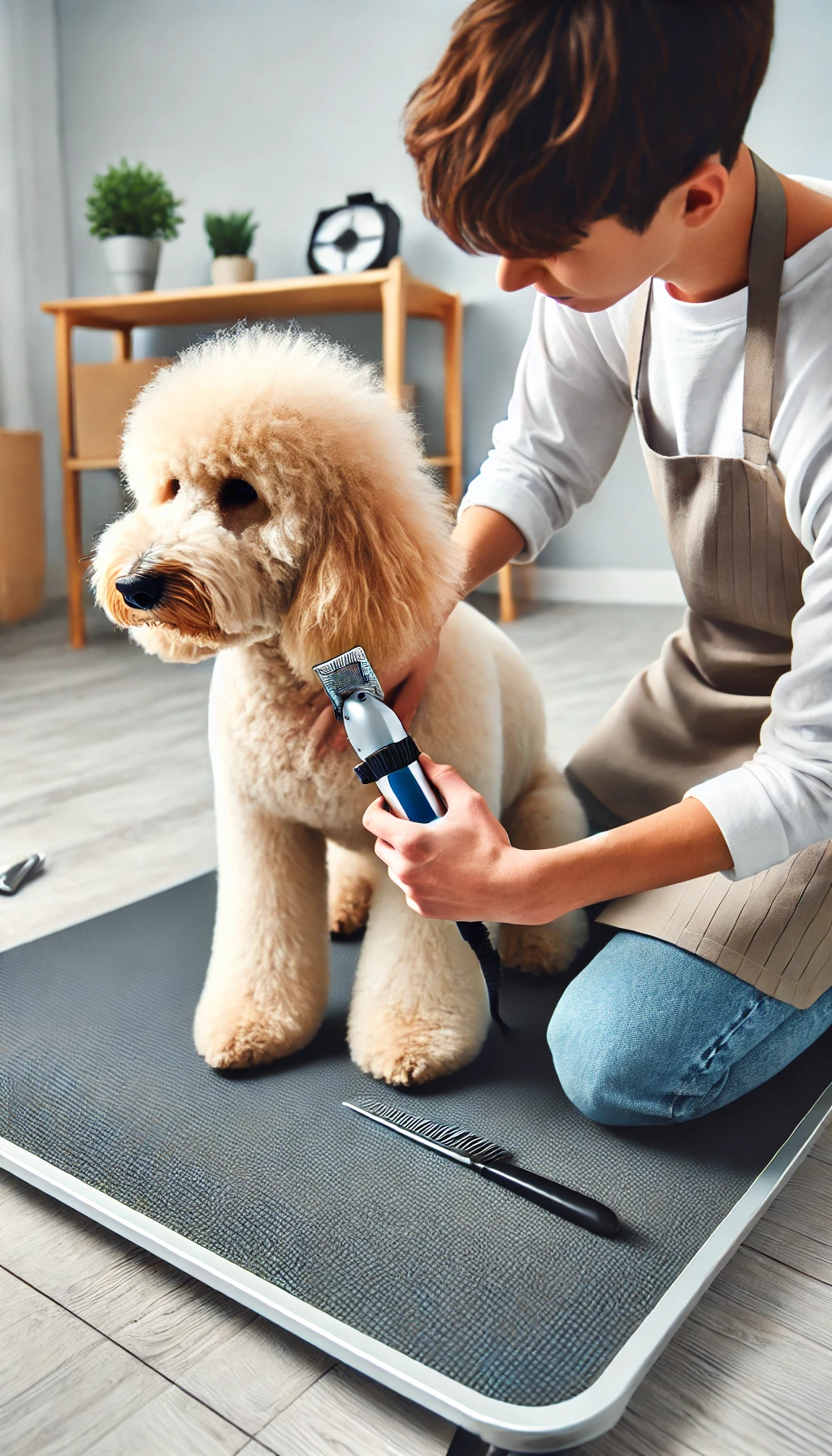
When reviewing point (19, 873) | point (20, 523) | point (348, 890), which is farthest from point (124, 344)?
point (348, 890)

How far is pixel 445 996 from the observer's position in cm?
97

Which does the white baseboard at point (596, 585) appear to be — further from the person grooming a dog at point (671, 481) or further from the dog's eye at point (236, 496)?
the dog's eye at point (236, 496)

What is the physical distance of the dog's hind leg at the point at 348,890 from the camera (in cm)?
124

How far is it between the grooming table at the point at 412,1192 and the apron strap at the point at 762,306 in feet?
1.80

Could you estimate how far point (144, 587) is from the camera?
2.58 ft

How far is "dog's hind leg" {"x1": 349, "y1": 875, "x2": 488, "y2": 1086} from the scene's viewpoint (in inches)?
37.5

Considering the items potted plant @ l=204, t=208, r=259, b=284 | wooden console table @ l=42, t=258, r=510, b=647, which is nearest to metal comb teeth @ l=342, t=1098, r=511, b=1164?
wooden console table @ l=42, t=258, r=510, b=647

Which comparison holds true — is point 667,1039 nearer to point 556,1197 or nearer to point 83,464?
point 556,1197

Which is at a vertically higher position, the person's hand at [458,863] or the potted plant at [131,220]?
the potted plant at [131,220]

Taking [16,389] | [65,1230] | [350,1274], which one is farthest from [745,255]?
[16,389]

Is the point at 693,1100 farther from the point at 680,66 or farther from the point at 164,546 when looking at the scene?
the point at 680,66

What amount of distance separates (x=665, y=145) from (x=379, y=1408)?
0.75m

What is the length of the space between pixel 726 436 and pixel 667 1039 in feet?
1.60

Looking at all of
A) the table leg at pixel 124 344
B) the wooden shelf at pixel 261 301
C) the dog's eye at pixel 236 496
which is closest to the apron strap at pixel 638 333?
the dog's eye at pixel 236 496
